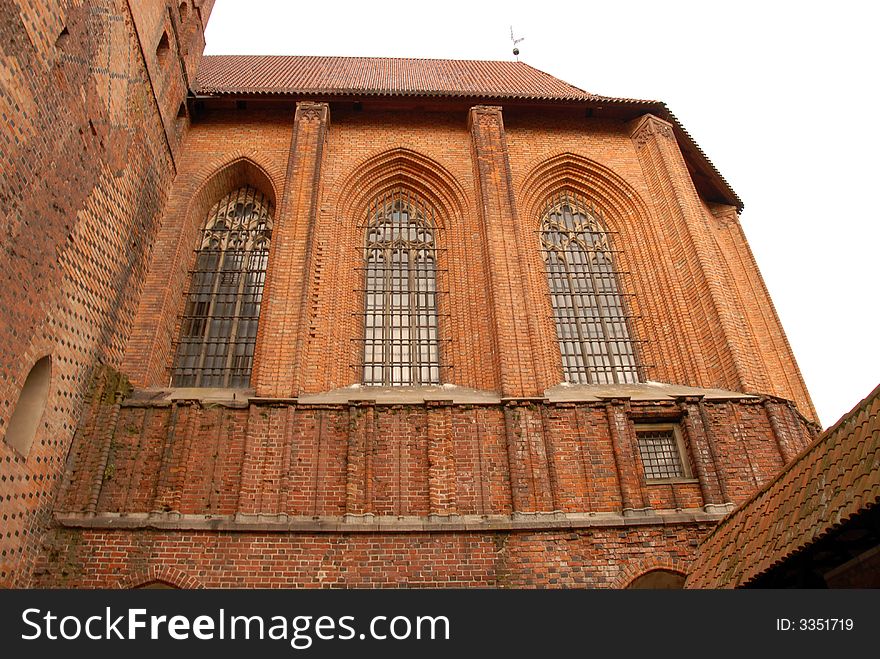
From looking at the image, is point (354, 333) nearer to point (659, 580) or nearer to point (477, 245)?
point (477, 245)

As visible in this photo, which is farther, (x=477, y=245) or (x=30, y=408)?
(x=477, y=245)

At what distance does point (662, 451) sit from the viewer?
9.24 m

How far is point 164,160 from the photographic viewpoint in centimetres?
1200

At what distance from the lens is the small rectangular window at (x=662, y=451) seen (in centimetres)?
899

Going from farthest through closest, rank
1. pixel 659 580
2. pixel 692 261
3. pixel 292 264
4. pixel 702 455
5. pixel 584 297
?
pixel 584 297, pixel 692 261, pixel 292 264, pixel 702 455, pixel 659 580

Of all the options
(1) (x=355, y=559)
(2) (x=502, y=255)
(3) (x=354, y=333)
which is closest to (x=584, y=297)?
(2) (x=502, y=255)

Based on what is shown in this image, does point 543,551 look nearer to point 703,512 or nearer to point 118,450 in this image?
point 703,512

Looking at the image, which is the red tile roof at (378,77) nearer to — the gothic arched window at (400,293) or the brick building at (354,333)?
the brick building at (354,333)

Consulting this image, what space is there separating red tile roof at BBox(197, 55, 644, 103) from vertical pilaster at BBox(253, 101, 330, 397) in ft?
4.64

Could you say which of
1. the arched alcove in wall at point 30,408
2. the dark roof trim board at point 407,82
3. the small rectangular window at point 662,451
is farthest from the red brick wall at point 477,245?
the arched alcove in wall at point 30,408

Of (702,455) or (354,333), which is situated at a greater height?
(354,333)

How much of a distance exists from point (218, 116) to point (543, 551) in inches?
427

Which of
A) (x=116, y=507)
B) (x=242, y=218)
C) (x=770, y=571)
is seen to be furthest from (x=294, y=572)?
(x=242, y=218)

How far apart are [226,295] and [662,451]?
7.73 m
